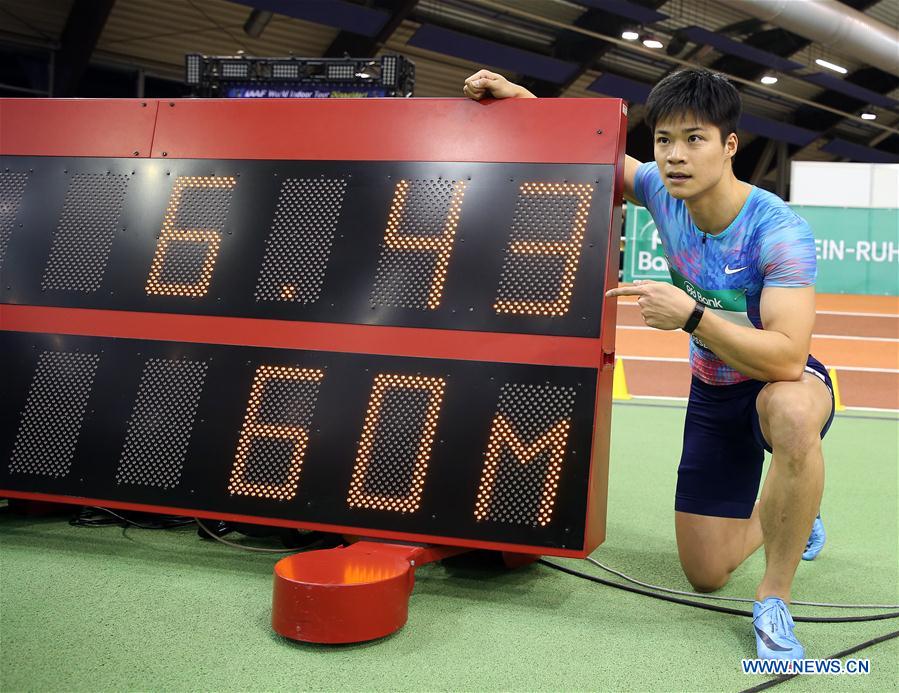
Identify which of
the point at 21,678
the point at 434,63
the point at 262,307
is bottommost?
the point at 21,678

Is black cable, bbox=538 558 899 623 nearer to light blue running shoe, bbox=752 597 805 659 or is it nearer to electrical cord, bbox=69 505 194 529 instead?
light blue running shoe, bbox=752 597 805 659

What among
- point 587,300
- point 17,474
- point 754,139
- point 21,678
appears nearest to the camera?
point 21,678

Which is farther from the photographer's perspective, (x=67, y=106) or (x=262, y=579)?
(x=67, y=106)

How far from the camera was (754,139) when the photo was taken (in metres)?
22.6

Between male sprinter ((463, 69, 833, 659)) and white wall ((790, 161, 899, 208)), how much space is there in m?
11.0

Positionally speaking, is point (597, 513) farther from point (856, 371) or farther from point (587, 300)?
point (856, 371)

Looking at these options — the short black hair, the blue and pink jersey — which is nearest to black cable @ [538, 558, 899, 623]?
the blue and pink jersey

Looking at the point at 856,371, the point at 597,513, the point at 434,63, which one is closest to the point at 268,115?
the point at 597,513

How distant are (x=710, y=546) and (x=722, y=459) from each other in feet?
0.87

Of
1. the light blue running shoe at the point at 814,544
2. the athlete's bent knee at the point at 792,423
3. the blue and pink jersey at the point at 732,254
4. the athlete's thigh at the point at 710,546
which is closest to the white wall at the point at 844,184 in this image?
the light blue running shoe at the point at 814,544

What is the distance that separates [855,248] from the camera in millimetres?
11898

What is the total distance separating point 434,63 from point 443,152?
14039mm

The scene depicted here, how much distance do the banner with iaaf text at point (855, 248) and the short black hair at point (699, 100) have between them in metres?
9.25

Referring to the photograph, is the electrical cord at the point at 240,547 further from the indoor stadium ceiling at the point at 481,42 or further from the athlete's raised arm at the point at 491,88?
the indoor stadium ceiling at the point at 481,42
